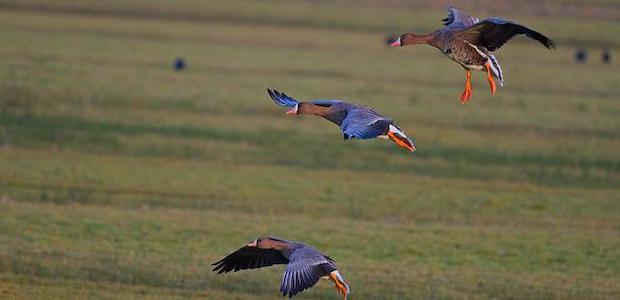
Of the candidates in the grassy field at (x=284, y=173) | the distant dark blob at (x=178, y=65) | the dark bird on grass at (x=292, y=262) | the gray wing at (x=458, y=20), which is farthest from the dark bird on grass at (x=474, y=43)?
the distant dark blob at (x=178, y=65)

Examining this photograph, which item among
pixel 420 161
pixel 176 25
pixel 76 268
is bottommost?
pixel 76 268

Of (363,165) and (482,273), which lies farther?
(363,165)

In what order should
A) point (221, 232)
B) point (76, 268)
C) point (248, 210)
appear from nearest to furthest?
point (76, 268)
point (221, 232)
point (248, 210)

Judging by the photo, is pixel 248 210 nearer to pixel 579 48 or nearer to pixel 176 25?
pixel 176 25

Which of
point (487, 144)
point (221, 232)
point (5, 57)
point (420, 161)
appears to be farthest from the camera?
point (5, 57)

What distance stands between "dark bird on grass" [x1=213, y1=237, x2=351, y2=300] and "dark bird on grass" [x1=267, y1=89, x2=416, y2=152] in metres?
1.18

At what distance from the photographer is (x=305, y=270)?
36.5ft

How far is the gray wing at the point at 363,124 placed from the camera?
10781 mm

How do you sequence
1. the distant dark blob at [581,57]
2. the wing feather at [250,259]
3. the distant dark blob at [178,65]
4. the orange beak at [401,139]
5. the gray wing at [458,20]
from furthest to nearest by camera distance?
the distant dark blob at [581,57] < the distant dark blob at [178,65] < the gray wing at [458,20] < the wing feather at [250,259] < the orange beak at [401,139]

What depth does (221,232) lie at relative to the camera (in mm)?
19453

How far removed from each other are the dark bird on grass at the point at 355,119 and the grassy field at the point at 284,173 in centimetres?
439

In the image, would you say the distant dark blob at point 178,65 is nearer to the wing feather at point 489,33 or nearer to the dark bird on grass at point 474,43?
the dark bird on grass at point 474,43

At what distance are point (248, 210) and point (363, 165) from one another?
18.7 ft

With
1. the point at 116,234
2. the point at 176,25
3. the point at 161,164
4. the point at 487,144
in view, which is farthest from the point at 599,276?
the point at 176,25
